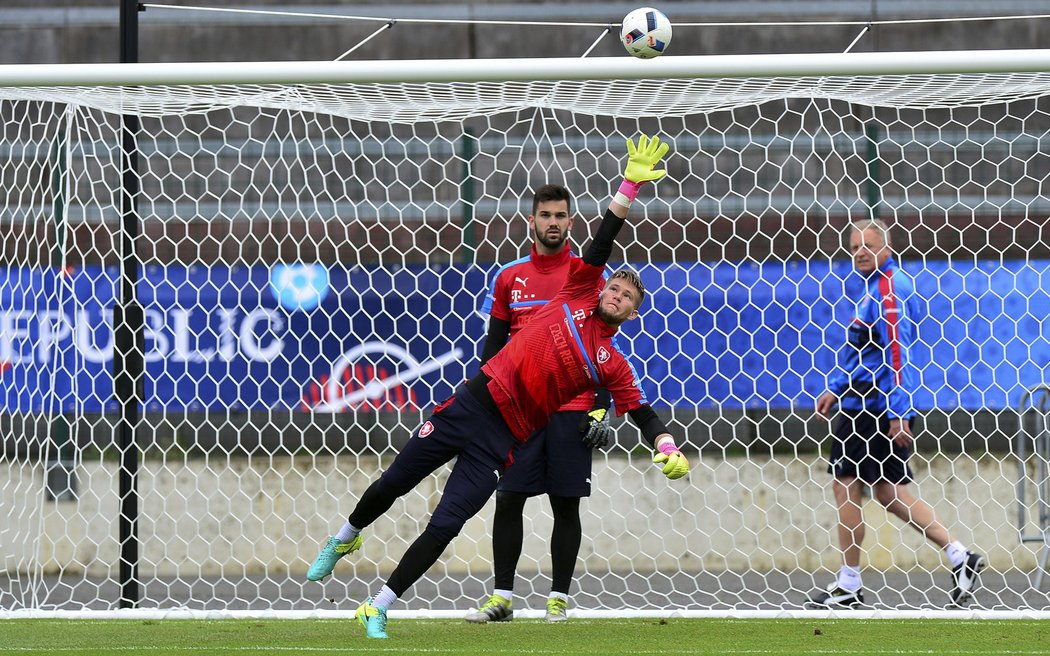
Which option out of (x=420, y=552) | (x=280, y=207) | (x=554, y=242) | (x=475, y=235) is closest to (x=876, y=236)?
(x=554, y=242)

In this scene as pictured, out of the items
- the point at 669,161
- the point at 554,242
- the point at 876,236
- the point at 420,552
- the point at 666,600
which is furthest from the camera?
the point at 669,161

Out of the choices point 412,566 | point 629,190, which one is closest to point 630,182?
point 629,190

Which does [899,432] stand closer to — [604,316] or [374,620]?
[604,316]

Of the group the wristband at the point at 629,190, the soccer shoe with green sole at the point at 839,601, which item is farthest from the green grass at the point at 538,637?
the wristband at the point at 629,190

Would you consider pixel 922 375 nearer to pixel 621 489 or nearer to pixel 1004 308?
pixel 1004 308

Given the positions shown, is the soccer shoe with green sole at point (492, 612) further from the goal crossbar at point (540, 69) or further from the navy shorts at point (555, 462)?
the goal crossbar at point (540, 69)

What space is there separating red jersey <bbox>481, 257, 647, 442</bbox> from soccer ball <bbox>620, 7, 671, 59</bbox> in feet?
3.40

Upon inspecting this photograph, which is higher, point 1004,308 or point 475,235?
point 475,235

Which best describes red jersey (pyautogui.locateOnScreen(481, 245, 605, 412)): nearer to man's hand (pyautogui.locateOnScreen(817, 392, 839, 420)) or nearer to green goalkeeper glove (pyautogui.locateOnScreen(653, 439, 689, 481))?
green goalkeeper glove (pyautogui.locateOnScreen(653, 439, 689, 481))

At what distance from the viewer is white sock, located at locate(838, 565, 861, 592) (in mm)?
6008

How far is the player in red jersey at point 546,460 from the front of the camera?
528cm

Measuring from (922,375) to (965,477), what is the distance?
0.67 metres

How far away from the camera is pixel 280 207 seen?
778 cm

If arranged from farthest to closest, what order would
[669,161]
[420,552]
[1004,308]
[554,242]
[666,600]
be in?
[669,161], [1004,308], [666,600], [554,242], [420,552]
